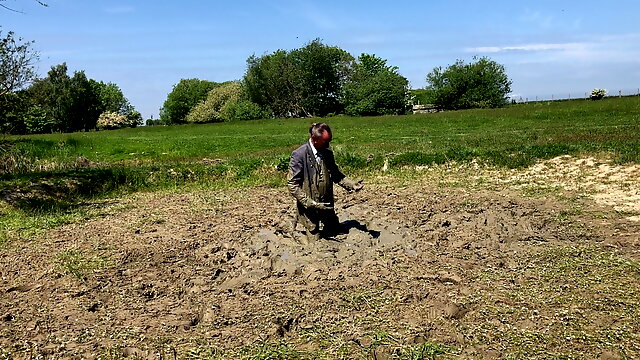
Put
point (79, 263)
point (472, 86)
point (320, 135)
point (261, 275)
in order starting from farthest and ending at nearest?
point (472, 86) < point (320, 135) < point (79, 263) < point (261, 275)

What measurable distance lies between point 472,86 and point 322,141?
6308 cm

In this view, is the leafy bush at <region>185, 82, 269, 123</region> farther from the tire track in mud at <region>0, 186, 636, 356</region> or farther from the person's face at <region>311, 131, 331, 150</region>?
the person's face at <region>311, 131, 331, 150</region>

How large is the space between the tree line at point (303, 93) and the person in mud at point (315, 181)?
5850cm

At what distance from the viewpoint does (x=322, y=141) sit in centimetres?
774

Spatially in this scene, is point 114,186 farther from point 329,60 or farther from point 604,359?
point 329,60

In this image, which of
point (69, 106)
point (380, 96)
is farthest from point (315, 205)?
point (69, 106)

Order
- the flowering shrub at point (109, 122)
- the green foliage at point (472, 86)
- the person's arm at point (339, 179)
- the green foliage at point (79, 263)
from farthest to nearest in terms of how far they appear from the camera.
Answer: the flowering shrub at point (109, 122)
the green foliage at point (472, 86)
the person's arm at point (339, 179)
the green foliage at point (79, 263)

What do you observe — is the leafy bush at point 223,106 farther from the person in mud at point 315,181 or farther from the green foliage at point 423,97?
the person in mud at point 315,181

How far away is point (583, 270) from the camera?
21.2 ft

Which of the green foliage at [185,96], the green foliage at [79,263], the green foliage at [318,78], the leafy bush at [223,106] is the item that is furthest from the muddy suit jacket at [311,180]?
the green foliage at [185,96]

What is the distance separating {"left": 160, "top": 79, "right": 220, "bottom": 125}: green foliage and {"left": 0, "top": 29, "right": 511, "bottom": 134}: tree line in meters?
11.9

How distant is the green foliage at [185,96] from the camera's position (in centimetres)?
10656

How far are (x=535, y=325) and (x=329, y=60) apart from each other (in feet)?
254

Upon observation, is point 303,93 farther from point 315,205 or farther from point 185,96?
point 315,205
